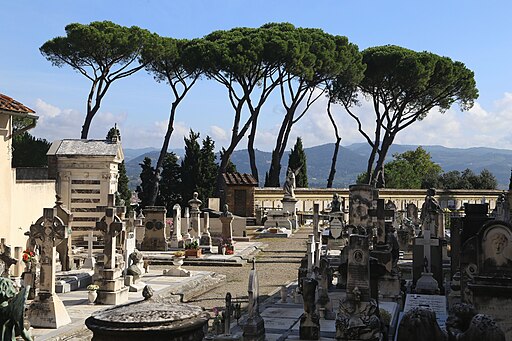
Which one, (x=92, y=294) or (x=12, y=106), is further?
(x=12, y=106)

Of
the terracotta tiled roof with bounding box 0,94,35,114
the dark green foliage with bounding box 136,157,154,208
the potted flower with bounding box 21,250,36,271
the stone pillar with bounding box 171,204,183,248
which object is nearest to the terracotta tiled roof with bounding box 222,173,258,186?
the dark green foliage with bounding box 136,157,154,208

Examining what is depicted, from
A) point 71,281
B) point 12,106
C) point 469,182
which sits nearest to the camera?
point 71,281

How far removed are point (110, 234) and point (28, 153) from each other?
89.8ft

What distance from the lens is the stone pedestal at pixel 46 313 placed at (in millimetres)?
10305

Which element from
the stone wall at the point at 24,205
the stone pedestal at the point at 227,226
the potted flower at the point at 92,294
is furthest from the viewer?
the stone pedestal at the point at 227,226

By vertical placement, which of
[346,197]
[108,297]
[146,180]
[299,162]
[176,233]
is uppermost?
[299,162]

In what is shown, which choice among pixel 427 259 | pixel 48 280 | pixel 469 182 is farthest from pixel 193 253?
pixel 469 182

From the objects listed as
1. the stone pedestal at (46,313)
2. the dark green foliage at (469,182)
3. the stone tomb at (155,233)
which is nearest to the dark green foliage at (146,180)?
the stone tomb at (155,233)

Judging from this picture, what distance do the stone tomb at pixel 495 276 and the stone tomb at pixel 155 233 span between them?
15.0 meters

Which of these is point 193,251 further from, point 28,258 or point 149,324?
point 149,324

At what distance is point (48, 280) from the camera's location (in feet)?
34.7

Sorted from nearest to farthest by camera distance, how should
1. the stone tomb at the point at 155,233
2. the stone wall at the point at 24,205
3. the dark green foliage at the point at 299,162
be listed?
1. the stone wall at the point at 24,205
2. the stone tomb at the point at 155,233
3. the dark green foliage at the point at 299,162

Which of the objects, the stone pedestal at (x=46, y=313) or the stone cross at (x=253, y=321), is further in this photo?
the stone pedestal at (x=46, y=313)

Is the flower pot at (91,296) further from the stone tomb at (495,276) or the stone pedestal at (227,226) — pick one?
the stone pedestal at (227,226)
